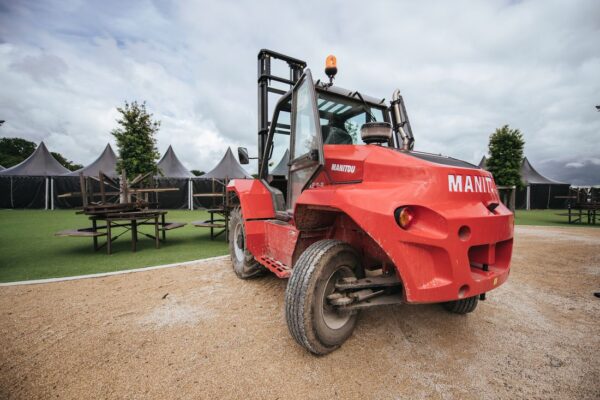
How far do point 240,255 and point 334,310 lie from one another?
2.14 m

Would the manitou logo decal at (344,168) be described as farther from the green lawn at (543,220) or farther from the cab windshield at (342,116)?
the green lawn at (543,220)

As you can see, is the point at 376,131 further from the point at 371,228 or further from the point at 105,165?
the point at 105,165

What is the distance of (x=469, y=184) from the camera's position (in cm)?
187

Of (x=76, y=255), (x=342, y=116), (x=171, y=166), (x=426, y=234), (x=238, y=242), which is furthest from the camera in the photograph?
(x=171, y=166)

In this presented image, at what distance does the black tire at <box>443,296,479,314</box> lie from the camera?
256 centimetres

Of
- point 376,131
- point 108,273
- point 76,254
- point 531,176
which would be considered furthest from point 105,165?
point 531,176

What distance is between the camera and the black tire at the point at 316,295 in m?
1.86

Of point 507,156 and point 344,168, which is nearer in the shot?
point 344,168

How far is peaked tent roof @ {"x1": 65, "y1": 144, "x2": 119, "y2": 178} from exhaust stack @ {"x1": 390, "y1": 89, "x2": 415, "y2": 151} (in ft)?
63.5

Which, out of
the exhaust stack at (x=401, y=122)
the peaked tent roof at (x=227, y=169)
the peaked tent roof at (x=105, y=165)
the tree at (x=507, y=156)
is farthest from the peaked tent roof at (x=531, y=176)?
the peaked tent roof at (x=105, y=165)

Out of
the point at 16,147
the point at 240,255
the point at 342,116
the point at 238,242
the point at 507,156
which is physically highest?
the point at 16,147

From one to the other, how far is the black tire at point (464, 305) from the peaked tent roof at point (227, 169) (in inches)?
710

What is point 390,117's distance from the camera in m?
3.36

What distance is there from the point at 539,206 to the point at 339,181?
99.1 feet
